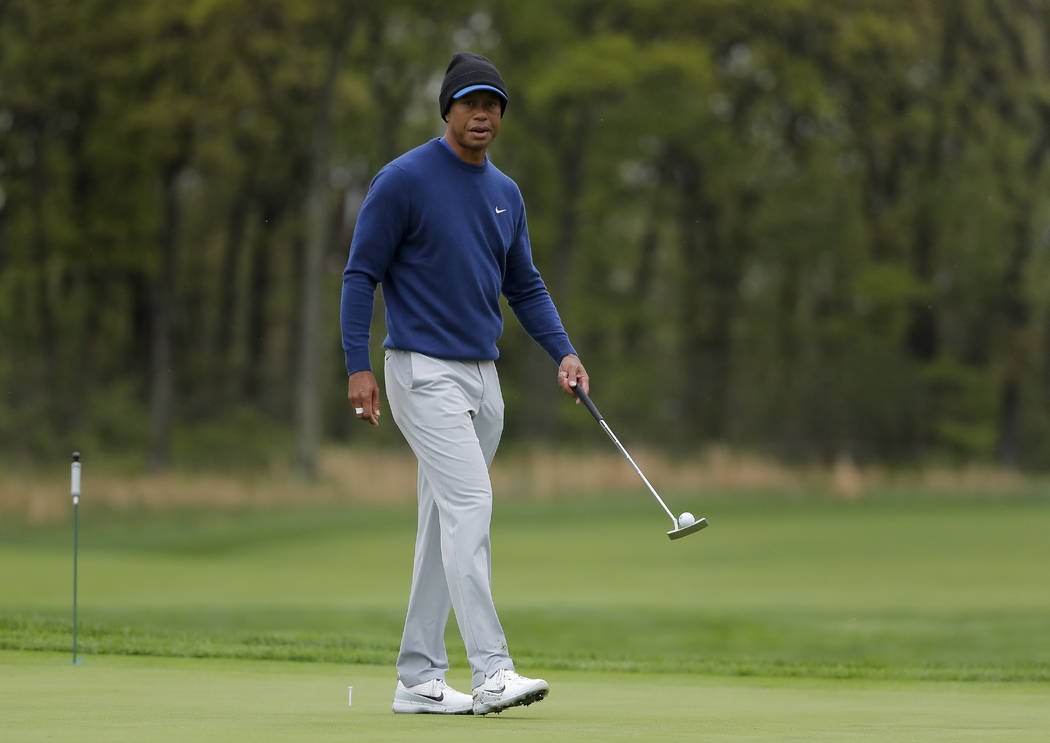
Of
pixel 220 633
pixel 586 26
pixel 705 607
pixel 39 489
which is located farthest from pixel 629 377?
pixel 220 633

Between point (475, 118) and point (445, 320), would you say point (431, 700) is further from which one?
point (475, 118)

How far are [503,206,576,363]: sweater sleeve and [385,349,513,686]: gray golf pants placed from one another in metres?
0.39

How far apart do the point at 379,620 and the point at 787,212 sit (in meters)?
30.6

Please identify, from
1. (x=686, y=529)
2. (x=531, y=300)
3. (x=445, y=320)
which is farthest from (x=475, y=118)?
(x=686, y=529)

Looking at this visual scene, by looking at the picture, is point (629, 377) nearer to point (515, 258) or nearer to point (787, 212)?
point (787, 212)

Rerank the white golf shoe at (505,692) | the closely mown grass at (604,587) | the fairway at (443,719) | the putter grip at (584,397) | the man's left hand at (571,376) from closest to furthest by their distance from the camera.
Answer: the fairway at (443,719) < the white golf shoe at (505,692) < the putter grip at (584,397) < the man's left hand at (571,376) < the closely mown grass at (604,587)

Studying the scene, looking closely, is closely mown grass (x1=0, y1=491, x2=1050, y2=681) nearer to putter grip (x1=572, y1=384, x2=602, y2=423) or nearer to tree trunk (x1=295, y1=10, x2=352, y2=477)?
putter grip (x1=572, y1=384, x2=602, y2=423)

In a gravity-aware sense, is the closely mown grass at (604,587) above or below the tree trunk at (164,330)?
below

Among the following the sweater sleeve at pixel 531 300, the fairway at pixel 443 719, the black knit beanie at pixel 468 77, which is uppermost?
the black knit beanie at pixel 468 77

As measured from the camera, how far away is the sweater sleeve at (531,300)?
19.4 ft

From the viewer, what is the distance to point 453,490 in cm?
549

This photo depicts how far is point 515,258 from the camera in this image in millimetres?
5902

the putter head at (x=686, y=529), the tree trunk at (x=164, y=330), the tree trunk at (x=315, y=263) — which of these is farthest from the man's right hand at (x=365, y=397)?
the tree trunk at (x=164, y=330)

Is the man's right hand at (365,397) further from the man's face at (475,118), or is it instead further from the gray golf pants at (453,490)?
the man's face at (475,118)
